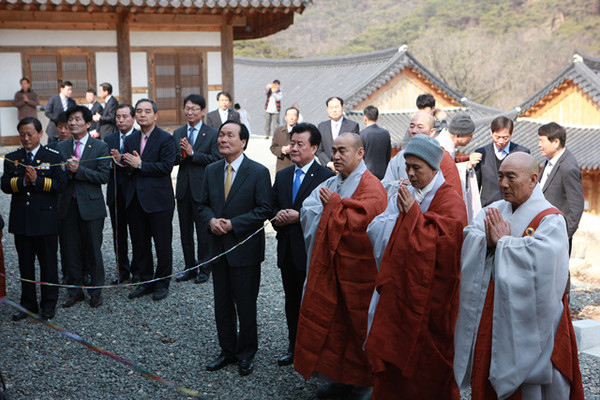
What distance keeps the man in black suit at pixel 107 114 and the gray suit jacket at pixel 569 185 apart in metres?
7.93

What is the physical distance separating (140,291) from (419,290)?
3929 mm

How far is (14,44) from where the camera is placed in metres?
13.3

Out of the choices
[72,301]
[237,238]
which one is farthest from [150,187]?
[237,238]

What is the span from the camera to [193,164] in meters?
7.19

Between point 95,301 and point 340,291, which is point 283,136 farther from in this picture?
point 340,291

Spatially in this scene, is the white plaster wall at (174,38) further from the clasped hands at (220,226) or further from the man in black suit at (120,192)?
the clasped hands at (220,226)

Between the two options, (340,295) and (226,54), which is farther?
(226,54)

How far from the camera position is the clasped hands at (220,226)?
4.98m

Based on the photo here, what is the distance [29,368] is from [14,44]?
397 inches

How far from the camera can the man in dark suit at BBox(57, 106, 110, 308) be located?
6.51 m

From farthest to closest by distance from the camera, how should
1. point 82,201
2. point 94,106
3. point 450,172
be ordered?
1. point 94,106
2. point 82,201
3. point 450,172

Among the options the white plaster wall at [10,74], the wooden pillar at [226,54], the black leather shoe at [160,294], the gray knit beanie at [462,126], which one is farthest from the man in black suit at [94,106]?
the gray knit beanie at [462,126]

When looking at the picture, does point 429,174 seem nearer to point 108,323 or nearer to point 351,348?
point 351,348

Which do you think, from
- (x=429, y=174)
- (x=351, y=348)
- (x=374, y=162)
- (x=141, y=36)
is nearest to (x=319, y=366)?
(x=351, y=348)
